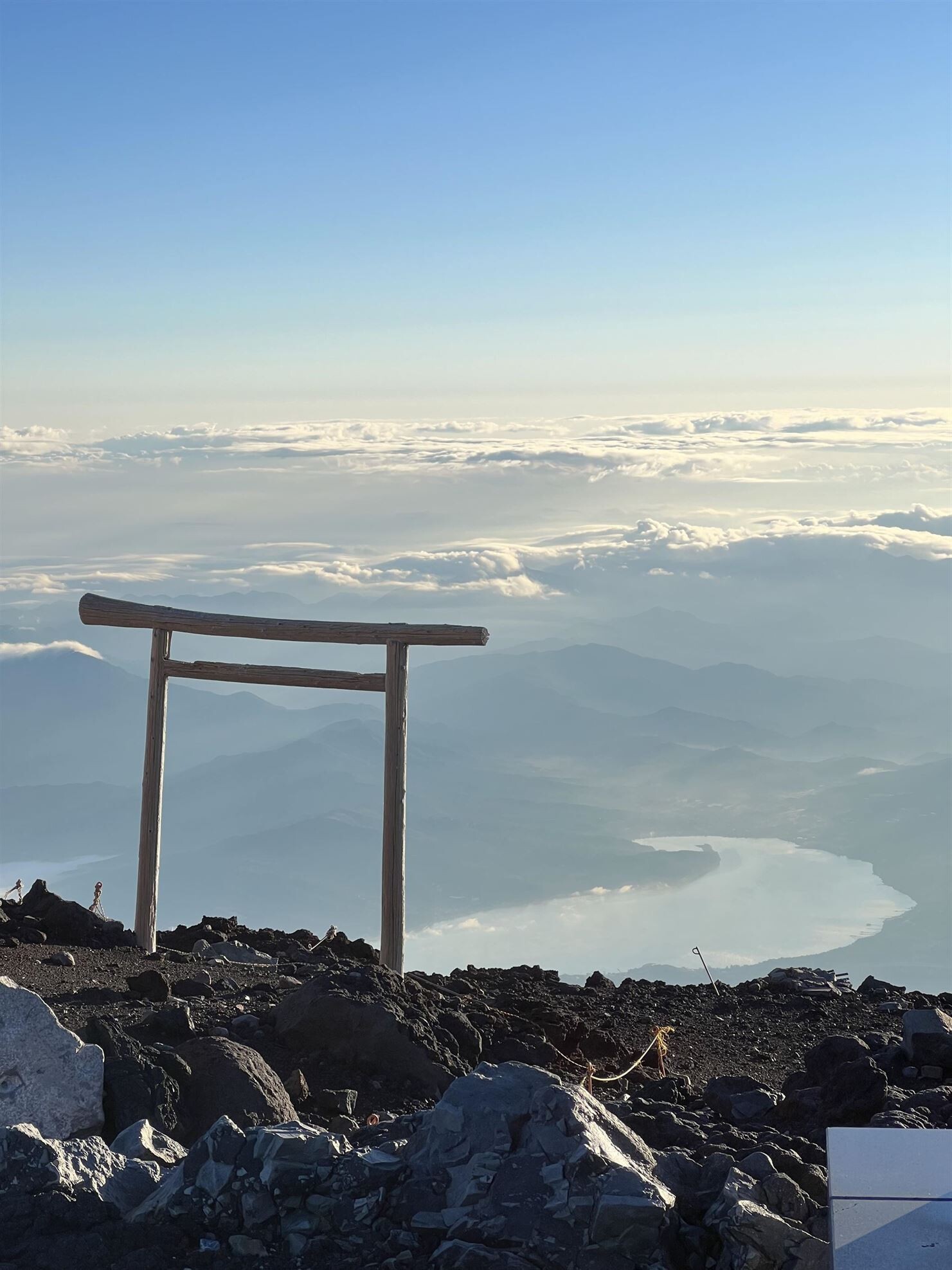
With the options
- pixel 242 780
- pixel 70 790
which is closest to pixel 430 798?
pixel 242 780

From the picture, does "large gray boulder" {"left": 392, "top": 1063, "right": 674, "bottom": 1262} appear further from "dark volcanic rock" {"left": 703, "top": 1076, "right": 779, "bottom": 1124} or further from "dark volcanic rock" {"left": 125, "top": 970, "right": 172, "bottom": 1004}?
"dark volcanic rock" {"left": 125, "top": 970, "right": 172, "bottom": 1004}

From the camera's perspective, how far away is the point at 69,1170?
435 cm

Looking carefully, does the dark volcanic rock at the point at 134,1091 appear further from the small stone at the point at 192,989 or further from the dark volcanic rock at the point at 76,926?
the dark volcanic rock at the point at 76,926

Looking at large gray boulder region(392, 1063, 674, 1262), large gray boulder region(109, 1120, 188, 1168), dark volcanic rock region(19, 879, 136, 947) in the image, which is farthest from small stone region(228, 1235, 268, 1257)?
dark volcanic rock region(19, 879, 136, 947)

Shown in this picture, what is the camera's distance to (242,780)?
166m

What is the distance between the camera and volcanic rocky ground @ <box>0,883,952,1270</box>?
155 inches

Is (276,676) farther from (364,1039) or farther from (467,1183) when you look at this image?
(467,1183)

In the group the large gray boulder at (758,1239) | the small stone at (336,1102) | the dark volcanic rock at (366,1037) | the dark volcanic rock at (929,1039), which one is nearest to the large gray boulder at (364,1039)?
the dark volcanic rock at (366,1037)

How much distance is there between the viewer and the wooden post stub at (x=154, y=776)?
10594 millimetres

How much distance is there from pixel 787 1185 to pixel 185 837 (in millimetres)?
152321

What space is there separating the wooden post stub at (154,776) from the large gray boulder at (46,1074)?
16.1 ft

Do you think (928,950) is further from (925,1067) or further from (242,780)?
(925,1067)

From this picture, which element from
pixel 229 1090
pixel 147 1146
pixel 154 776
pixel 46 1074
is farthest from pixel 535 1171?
pixel 154 776

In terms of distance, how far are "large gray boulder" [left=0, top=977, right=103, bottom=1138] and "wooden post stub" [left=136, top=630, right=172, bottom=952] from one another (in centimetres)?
491
